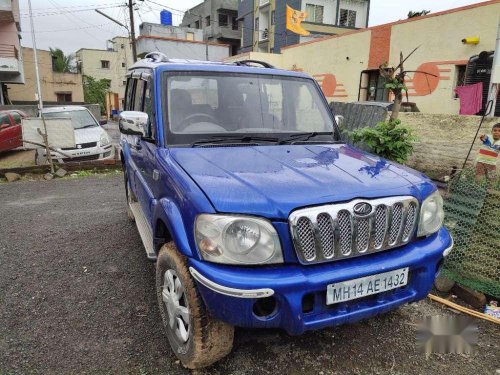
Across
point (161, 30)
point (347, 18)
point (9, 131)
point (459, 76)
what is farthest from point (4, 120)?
point (347, 18)

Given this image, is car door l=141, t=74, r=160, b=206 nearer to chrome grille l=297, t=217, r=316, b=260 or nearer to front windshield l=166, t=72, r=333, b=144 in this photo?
front windshield l=166, t=72, r=333, b=144

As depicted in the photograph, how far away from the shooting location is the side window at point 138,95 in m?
3.50

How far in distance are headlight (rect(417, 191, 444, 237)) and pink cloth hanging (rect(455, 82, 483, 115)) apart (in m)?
9.22

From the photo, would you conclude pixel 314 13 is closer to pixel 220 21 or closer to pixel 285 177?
pixel 220 21

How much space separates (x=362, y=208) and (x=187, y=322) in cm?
122

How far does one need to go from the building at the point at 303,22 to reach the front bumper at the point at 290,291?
90.5 ft

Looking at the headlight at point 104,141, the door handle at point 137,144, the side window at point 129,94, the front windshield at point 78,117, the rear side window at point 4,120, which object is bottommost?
the headlight at point 104,141

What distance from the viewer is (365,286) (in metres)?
2.04

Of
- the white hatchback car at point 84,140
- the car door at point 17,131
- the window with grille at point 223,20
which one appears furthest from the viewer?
the window with grille at point 223,20

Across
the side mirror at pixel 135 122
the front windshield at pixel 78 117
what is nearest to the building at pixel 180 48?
the front windshield at pixel 78 117

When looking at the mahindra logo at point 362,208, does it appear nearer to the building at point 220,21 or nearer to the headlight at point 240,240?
the headlight at point 240,240

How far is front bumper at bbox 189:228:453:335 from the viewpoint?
1844 millimetres

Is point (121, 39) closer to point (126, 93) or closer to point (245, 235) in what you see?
point (126, 93)

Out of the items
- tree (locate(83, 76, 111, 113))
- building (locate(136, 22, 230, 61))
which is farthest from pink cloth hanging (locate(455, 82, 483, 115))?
tree (locate(83, 76, 111, 113))
